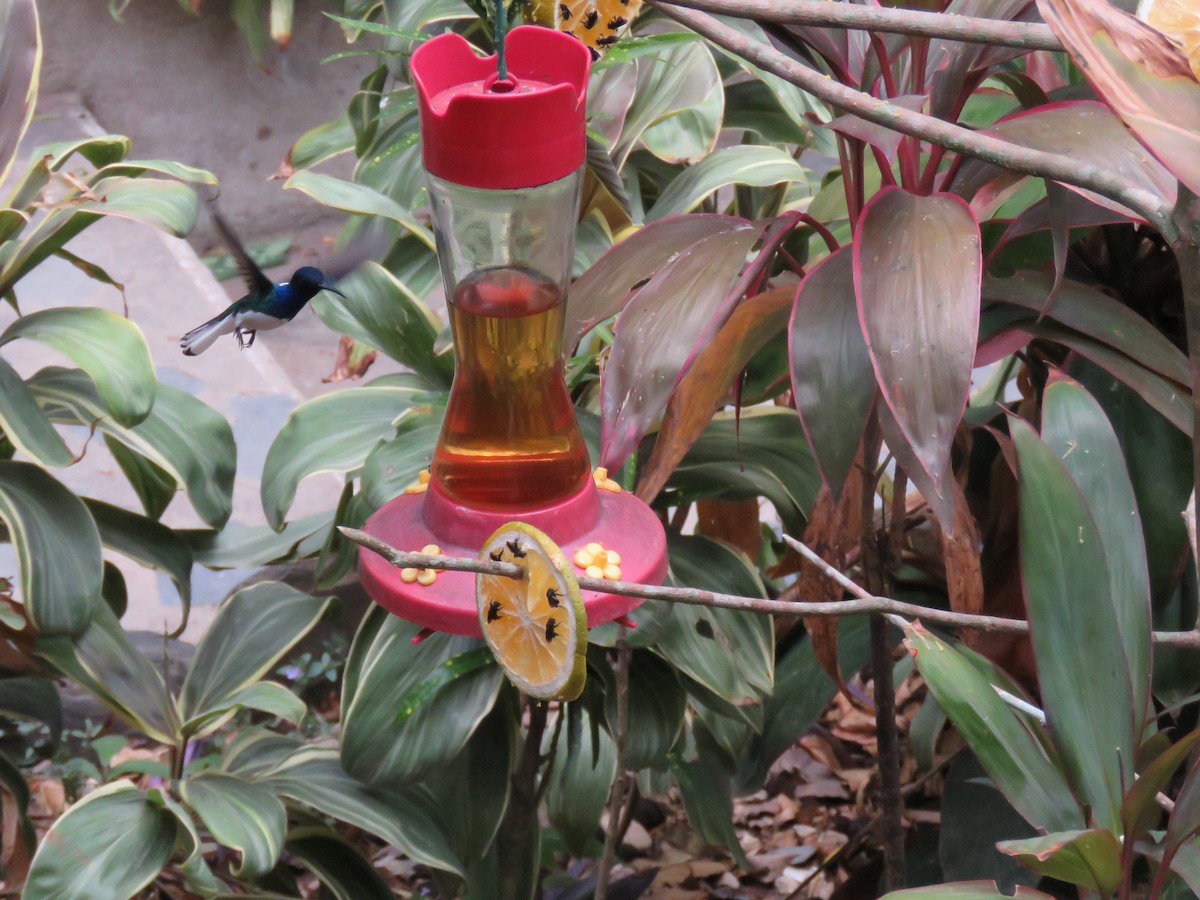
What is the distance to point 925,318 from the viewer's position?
88 centimetres

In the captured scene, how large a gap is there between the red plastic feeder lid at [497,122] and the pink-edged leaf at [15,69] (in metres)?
0.81

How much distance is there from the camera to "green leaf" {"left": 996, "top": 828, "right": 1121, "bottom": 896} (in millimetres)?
744

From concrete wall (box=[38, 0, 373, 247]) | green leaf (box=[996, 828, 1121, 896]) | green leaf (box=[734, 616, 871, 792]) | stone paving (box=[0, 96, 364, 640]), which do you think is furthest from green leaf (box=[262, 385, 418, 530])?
concrete wall (box=[38, 0, 373, 247])

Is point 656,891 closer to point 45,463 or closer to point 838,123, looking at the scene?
point 45,463

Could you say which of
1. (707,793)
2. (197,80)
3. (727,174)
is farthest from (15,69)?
(197,80)

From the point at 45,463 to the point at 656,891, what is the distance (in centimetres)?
116

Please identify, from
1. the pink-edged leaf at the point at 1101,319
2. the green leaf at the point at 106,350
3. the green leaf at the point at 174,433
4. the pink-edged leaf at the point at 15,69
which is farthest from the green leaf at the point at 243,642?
the pink-edged leaf at the point at 1101,319

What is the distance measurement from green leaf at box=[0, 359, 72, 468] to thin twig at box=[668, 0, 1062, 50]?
43.3 inches

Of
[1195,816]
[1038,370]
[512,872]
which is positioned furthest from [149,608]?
[1195,816]

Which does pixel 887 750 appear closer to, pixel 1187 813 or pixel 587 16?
pixel 1187 813

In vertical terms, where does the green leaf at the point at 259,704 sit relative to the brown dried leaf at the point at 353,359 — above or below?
below

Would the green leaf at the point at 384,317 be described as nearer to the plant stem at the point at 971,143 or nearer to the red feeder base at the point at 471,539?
the red feeder base at the point at 471,539

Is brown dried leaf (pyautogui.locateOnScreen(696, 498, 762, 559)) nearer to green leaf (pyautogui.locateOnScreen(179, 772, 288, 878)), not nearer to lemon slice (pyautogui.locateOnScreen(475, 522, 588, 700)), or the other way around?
green leaf (pyautogui.locateOnScreen(179, 772, 288, 878))

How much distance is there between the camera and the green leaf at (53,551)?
4.50 ft
